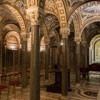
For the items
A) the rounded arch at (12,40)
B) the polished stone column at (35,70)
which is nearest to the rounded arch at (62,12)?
the polished stone column at (35,70)

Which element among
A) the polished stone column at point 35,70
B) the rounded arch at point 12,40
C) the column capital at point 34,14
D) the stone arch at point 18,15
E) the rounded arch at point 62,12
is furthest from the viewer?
the rounded arch at point 12,40

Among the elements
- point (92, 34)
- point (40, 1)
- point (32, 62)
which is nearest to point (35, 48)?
point (32, 62)

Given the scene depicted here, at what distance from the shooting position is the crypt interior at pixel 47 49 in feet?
18.7

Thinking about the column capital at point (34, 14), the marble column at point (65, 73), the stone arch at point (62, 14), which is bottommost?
the marble column at point (65, 73)

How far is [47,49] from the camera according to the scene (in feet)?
51.5

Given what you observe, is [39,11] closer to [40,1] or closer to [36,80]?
[40,1]

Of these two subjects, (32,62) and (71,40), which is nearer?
(32,62)

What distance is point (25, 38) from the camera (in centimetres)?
1115

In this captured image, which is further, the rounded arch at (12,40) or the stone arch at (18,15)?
the rounded arch at (12,40)

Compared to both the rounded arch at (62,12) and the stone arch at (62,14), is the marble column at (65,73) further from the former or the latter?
the rounded arch at (62,12)

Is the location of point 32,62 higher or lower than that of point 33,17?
lower

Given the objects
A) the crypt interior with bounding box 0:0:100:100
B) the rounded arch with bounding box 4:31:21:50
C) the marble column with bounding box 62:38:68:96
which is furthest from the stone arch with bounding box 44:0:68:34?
the rounded arch with bounding box 4:31:21:50

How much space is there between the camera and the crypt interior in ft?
18.7

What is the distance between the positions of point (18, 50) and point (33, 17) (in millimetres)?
18359
